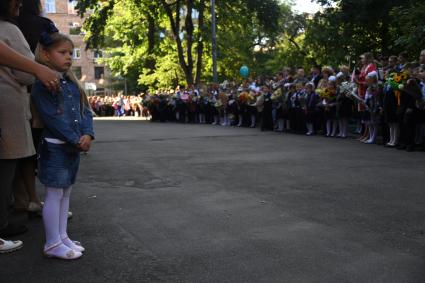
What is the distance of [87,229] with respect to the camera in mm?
4848

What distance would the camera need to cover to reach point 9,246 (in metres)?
4.21

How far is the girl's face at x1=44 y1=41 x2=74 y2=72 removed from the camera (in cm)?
397

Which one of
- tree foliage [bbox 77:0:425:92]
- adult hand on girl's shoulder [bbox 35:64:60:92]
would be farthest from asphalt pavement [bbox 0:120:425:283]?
tree foliage [bbox 77:0:425:92]

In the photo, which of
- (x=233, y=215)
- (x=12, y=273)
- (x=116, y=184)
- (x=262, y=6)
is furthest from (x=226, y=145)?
(x=262, y=6)

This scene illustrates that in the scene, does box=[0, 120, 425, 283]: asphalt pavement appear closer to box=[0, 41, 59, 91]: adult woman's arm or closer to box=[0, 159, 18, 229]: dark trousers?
box=[0, 159, 18, 229]: dark trousers

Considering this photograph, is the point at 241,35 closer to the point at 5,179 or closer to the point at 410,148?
the point at 410,148

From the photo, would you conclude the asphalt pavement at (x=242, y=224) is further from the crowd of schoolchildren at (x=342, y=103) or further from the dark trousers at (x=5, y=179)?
the crowd of schoolchildren at (x=342, y=103)

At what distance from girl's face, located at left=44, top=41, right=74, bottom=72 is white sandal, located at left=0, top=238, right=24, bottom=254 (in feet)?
4.74

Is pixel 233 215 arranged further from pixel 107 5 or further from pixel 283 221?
pixel 107 5

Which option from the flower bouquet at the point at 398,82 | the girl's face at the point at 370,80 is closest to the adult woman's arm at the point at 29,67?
the flower bouquet at the point at 398,82

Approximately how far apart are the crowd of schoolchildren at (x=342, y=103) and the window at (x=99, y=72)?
6210 centimetres

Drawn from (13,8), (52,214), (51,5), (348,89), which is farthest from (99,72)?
(52,214)

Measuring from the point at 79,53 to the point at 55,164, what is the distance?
7888cm

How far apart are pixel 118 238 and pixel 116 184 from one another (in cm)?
269
